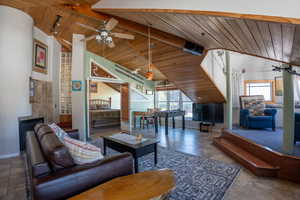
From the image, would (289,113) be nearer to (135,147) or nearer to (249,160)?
(249,160)

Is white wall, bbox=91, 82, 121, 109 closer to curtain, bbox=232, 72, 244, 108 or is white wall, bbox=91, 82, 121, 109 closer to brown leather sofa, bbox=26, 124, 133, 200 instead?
curtain, bbox=232, 72, 244, 108

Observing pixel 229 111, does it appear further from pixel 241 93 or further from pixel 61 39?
pixel 61 39

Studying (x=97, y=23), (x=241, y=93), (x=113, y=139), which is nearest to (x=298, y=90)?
(x=241, y=93)

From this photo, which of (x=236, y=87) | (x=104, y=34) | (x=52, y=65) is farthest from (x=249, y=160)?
(x=52, y=65)

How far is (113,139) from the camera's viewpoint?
2.97 metres

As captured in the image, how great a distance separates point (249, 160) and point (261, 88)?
4.48 meters

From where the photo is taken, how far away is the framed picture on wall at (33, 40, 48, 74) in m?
4.37

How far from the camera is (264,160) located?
2.79 metres

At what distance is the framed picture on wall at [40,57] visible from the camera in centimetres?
437

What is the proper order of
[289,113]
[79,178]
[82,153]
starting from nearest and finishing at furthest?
1. [79,178]
2. [82,153]
3. [289,113]

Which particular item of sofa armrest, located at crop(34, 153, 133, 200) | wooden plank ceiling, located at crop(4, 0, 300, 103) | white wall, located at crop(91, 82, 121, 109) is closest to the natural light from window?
wooden plank ceiling, located at crop(4, 0, 300, 103)

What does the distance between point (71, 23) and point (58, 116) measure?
3.45m

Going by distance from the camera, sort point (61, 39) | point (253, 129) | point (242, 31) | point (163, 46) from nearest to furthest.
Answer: point (242, 31)
point (163, 46)
point (253, 129)
point (61, 39)

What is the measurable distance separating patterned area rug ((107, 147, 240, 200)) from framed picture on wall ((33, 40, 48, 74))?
409 cm
